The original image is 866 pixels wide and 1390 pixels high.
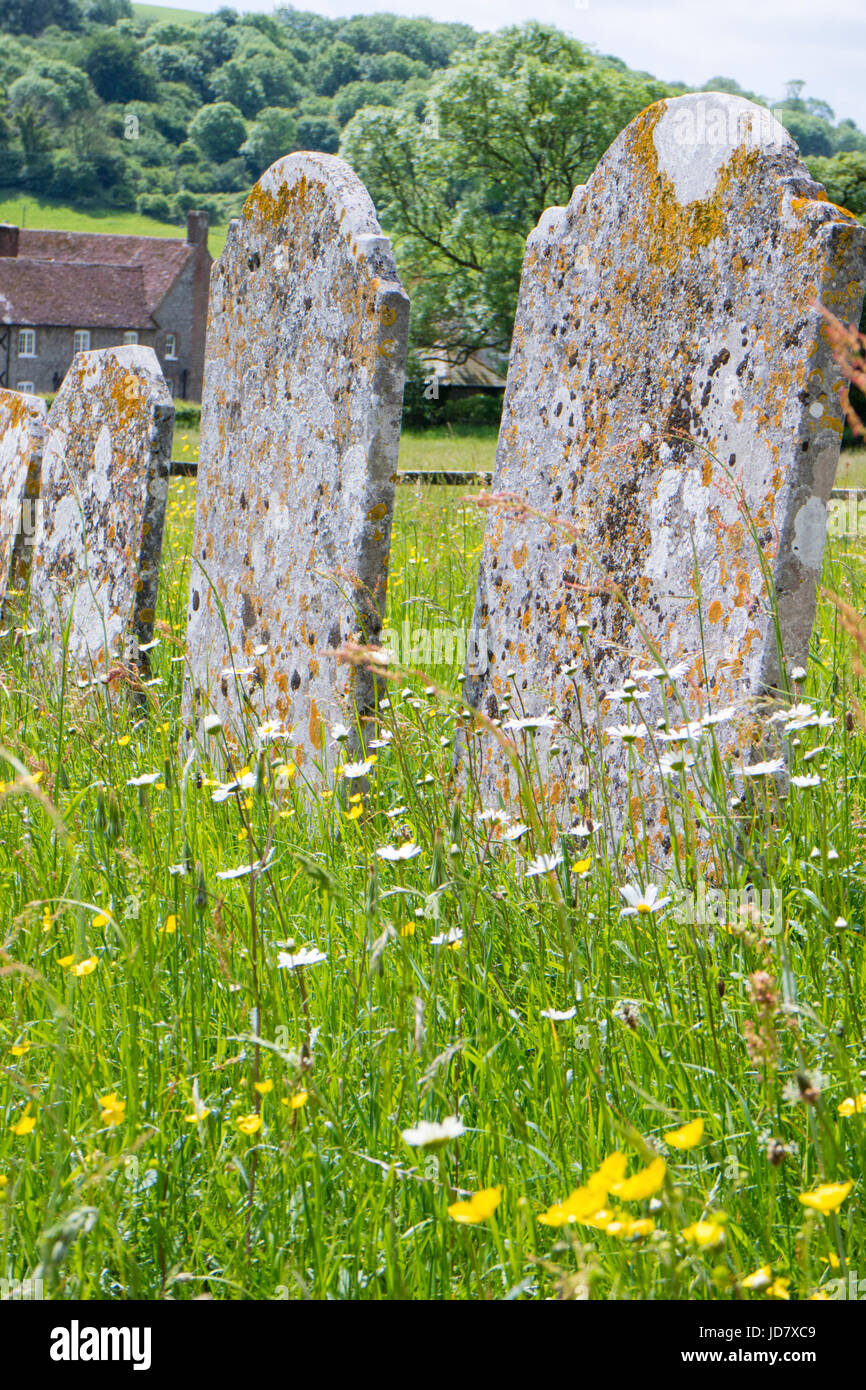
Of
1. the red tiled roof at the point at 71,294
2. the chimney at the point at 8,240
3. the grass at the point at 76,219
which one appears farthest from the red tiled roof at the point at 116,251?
the grass at the point at 76,219

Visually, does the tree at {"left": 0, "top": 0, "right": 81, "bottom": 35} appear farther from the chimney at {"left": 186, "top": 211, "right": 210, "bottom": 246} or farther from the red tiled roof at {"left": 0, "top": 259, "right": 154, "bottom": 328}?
the red tiled roof at {"left": 0, "top": 259, "right": 154, "bottom": 328}

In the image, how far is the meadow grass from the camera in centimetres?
130

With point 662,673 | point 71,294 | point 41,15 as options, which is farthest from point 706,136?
point 41,15

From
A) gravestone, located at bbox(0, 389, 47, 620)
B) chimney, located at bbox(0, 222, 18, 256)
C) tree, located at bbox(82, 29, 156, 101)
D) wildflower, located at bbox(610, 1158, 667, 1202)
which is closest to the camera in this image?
wildflower, located at bbox(610, 1158, 667, 1202)

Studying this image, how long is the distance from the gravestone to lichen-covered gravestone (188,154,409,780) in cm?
170

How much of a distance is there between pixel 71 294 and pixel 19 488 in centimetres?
4915

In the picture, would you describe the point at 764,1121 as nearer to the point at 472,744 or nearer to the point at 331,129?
the point at 472,744

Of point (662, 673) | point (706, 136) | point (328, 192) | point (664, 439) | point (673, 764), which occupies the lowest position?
point (673, 764)

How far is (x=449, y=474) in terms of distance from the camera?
40.5 feet

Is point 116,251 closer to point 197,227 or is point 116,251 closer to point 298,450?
point 197,227

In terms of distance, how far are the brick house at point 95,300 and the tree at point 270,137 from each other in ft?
114

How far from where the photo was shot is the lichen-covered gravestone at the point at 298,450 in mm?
3635

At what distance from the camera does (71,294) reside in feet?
165

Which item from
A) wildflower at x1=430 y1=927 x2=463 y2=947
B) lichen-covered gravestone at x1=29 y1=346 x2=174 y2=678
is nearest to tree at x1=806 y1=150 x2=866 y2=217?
lichen-covered gravestone at x1=29 y1=346 x2=174 y2=678
